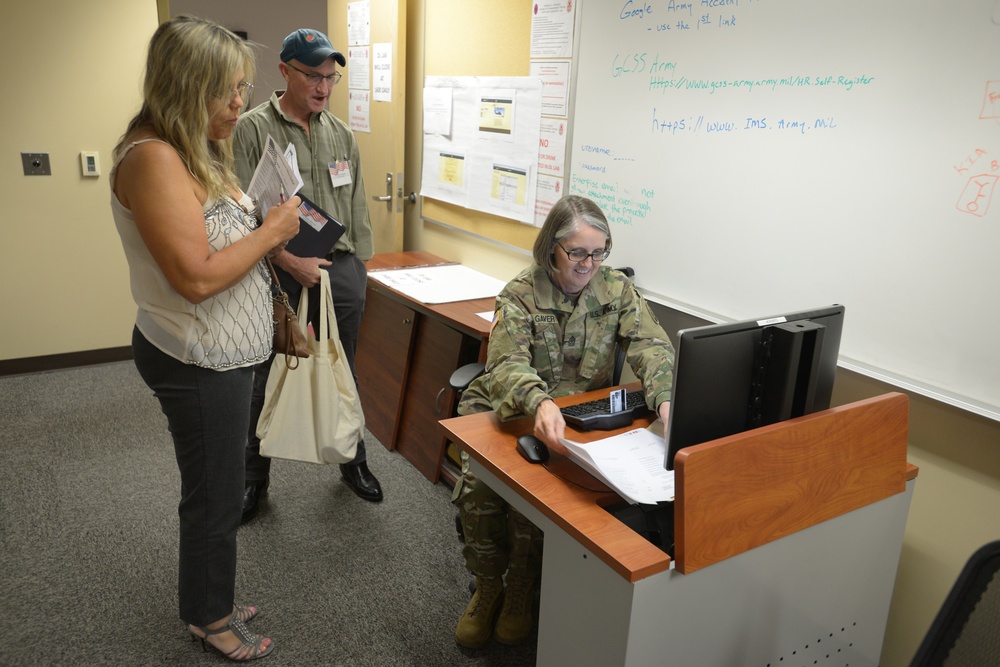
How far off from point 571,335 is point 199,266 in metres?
0.96

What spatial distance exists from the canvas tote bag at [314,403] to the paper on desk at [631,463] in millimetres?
879

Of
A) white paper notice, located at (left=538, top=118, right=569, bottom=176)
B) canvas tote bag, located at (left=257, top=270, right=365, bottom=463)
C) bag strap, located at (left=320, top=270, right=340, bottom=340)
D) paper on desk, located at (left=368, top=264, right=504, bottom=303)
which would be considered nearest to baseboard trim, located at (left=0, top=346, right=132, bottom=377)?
paper on desk, located at (left=368, top=264, right=504, bottom=303)

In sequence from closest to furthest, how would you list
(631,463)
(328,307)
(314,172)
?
(631,463) < (328,307) < (314,172)

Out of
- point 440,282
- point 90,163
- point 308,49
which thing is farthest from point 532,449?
point 90,163

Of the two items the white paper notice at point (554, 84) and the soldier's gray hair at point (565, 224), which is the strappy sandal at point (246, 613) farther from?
the white paper notice at point (554, 84)

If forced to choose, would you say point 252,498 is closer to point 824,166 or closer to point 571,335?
point 571,335

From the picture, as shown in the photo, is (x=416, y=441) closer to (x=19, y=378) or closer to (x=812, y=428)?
(x=812, y=428)

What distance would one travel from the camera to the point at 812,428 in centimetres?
134

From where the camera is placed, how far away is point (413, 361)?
293cm

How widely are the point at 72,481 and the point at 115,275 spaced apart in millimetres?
1486

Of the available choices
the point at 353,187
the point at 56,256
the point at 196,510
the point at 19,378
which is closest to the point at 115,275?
the point at 56,256

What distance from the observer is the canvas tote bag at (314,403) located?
82.1 inches

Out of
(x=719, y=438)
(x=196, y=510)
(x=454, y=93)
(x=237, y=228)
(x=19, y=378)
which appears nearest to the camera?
(x=719, y=438)

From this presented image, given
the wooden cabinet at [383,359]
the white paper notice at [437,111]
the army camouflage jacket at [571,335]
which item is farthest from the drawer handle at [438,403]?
the white paper notice at [437,111]
